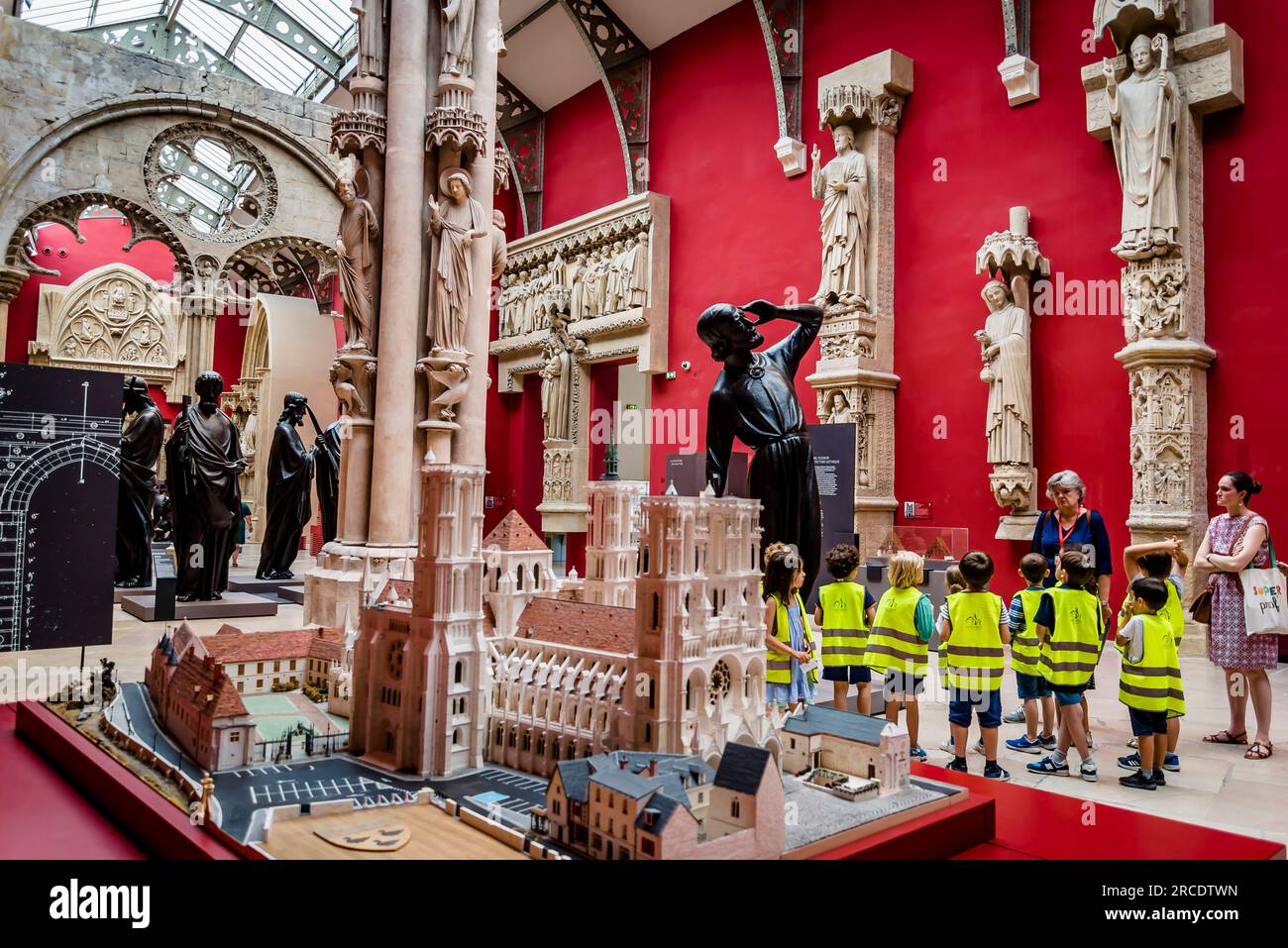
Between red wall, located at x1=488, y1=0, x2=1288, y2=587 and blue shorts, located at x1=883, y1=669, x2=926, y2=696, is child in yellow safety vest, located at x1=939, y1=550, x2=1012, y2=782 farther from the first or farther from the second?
red wall, located at x1=488, y1=0, x2=1288, y2=587

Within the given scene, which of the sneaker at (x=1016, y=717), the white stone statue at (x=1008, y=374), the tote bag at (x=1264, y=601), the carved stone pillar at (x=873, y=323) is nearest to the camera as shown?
the tote bag at (x=1264, y=601)

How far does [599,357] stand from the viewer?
49.3ft

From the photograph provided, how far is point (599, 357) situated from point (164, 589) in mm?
8219

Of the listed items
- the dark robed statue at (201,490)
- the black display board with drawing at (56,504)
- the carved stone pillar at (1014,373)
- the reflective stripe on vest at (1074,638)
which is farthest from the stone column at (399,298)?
the carved stone pillar at (1014,373)

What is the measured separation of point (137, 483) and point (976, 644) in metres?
9.15

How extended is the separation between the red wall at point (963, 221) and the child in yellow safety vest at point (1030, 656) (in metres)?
4.32

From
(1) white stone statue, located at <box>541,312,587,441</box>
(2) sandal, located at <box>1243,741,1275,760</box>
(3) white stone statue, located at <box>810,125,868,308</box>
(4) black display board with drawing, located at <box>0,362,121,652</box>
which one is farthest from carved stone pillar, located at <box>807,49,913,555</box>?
(4) black display board with drawing, located at <box>0,362,121,652</box>

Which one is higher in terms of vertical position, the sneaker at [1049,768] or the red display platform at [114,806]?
the red display platform at [114,806]

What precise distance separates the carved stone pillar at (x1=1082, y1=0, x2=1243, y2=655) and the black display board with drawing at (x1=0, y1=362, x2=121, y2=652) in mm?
8103

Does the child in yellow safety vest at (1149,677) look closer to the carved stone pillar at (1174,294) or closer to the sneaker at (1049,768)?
the sneaker at (1049,768)

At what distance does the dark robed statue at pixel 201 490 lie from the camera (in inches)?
357

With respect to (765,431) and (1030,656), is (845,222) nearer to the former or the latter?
(765,431)
